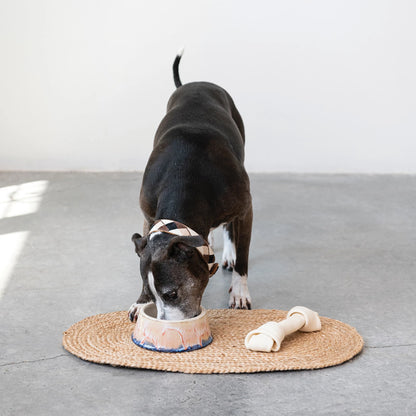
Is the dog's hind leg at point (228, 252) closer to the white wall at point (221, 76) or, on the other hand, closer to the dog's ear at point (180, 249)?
the dog's ear at point (180, 249)

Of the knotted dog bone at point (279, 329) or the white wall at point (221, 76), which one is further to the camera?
the white wall at point (221, 76)

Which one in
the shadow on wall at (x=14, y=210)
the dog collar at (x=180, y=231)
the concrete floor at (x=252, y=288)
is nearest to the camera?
the concrete floor at (x=252, y=288)

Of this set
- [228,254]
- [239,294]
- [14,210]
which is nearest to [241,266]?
[239,294]

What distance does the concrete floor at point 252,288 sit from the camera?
2391mm

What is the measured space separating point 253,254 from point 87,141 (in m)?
3.14

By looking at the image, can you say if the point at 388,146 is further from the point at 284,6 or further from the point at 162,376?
the point at 162,376

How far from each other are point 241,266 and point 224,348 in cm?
78

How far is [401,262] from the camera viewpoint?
4008 millimetres

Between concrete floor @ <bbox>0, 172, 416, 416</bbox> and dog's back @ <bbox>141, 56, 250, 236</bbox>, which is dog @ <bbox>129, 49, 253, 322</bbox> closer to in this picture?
dog's back @ <bbox>141, 56, 250, 236</bbox>

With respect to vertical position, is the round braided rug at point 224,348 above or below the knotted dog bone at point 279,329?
below

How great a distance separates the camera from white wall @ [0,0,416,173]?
6570mm

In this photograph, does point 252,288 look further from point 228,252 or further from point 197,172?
point 197,172

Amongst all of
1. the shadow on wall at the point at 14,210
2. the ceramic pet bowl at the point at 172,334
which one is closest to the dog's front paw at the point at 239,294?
the ceramic pet bowl at the point at 172,334

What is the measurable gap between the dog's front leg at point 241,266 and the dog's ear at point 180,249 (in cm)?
82
